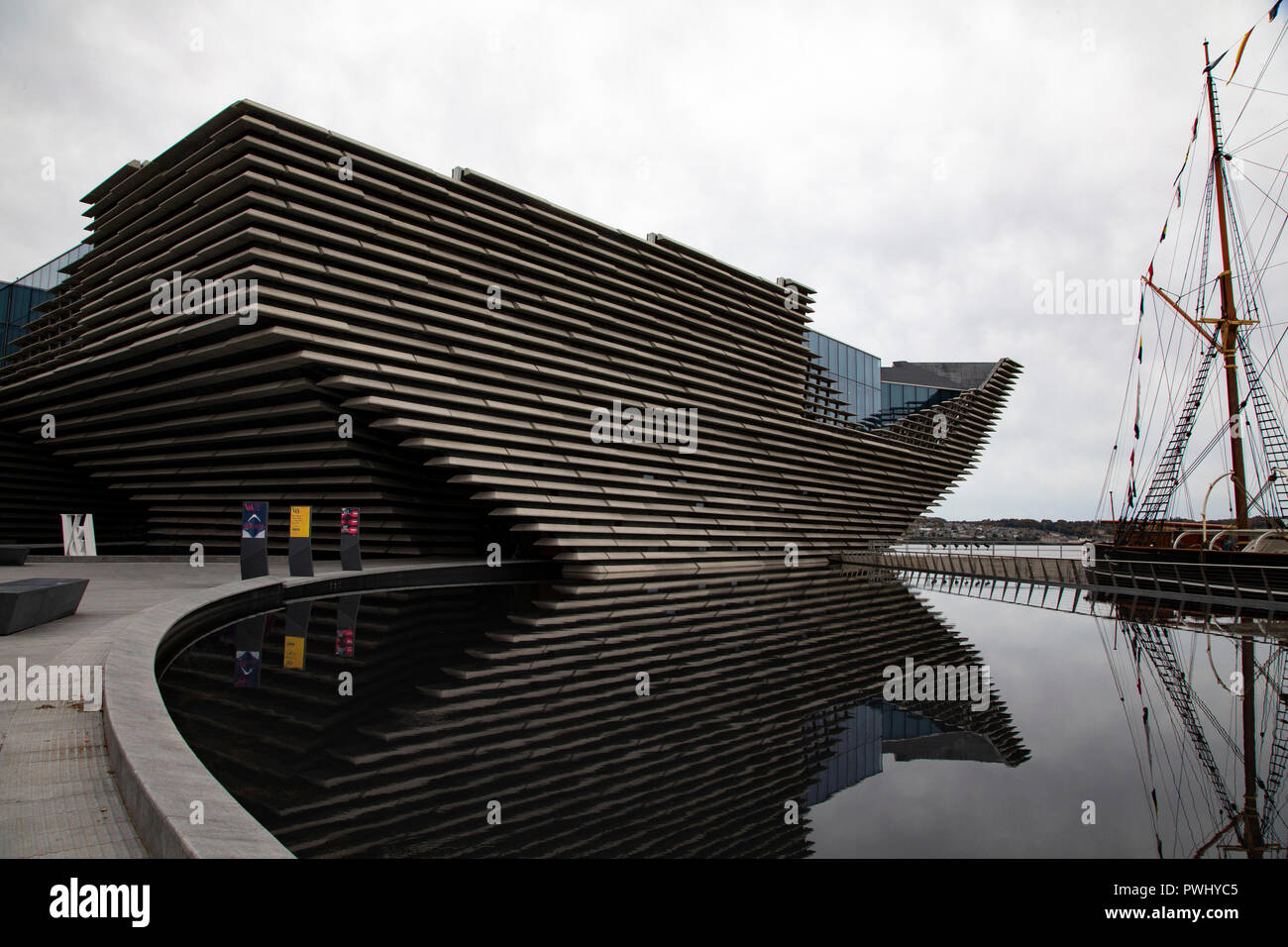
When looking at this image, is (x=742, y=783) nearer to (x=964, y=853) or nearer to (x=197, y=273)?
(x=964, y=853)

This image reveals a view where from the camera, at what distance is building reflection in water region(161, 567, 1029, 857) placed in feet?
12.1

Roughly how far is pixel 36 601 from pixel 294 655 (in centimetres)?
251

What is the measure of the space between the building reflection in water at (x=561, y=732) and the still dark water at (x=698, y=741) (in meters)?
0.02

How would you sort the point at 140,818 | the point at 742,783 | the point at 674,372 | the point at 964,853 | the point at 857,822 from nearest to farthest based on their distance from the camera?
1. the point at 140,818
2. the point at 964,853
3. the point at 857,822
4. the point at 742,783
5. the point at 674,372

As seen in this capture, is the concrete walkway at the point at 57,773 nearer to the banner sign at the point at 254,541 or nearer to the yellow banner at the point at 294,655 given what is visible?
the yellow banner at the point at 294,655

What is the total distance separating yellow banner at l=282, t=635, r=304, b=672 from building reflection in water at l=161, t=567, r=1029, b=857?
92 millimetres

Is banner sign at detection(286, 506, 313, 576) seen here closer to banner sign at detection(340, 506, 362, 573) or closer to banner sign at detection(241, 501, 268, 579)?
banner sign at detection(241, 501, 268, 579)

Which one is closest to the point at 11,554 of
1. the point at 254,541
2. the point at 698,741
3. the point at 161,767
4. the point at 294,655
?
the point at 254,541

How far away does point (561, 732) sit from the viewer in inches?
209

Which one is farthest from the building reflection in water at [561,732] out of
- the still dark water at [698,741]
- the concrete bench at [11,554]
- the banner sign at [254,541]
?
the concrete bench at [11,554]

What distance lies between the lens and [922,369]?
51188 millimetres
